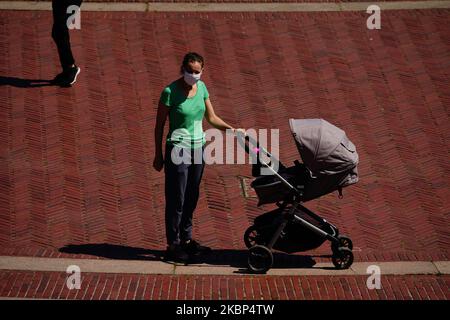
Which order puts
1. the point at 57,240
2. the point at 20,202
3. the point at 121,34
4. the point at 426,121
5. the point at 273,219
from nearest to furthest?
the point at 273,219
the point at 57,240
the point at 20,202
the point at 426,121
the point at 121,34

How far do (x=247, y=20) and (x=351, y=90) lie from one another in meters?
2.40

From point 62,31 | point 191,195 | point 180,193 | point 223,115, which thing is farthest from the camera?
point 62,31

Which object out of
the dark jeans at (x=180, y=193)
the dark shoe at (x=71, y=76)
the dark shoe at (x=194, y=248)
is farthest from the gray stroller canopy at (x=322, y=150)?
the dark shoe at (x=71, y=76)

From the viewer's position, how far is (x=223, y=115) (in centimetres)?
1145

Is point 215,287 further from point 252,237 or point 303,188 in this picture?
point 303,188

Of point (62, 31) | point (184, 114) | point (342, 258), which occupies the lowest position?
point (342, 258)

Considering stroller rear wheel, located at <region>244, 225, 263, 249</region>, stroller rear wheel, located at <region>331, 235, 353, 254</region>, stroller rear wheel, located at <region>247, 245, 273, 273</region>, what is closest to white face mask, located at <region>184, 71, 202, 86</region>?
stroller rear wheel, located at <region>244, 225, 263, 249</region>

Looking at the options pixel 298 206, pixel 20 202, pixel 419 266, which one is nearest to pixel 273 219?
pixel 298 206

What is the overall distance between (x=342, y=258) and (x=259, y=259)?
2.71ft

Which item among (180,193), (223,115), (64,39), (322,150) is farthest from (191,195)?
(64,39)

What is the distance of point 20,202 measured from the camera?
9703 mm

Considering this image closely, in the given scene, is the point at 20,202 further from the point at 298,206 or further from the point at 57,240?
the point at 298,206

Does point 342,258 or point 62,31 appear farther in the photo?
point 62,31

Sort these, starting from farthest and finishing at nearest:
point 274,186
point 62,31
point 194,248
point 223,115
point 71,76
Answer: point 71,76 → point 62,31 → point 223,115 → point 194,248 → point 274,186
